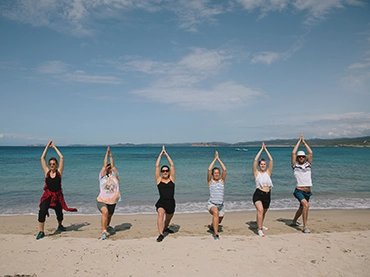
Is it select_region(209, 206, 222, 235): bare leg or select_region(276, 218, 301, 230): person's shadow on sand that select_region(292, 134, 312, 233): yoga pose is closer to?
Result: select_region(276, 218, 301, 230): person's shadow on sand

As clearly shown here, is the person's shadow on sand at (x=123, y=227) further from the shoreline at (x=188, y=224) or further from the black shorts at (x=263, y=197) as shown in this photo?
the black shorts at (x=263, y=197)

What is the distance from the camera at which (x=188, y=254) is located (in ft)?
16.9

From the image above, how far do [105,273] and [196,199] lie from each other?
27.6ft

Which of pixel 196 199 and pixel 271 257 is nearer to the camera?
pixel 271 257

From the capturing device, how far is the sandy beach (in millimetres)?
4488

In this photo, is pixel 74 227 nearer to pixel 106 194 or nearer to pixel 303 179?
pixel 106 194

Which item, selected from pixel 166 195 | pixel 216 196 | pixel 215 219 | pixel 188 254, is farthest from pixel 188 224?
pixel 188 254

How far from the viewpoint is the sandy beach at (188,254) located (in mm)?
4488

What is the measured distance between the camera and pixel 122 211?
34.3ft

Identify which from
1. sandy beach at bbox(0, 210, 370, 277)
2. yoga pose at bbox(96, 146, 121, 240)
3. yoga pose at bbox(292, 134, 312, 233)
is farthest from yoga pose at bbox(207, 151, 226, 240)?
yoga pose at bbox(96, 146, 121, 240)

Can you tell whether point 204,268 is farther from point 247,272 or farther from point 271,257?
point 271,257

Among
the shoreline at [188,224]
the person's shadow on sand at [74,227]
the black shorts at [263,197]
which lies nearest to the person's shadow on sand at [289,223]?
the shoreline at [188,224]

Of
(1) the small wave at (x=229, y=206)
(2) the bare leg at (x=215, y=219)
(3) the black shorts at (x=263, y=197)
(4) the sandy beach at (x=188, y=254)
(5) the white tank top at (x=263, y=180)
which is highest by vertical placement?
(5) the white tank top at (x=263, y=180)

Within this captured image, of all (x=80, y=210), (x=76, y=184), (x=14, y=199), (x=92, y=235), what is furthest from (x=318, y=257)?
(x=76, y=184)
